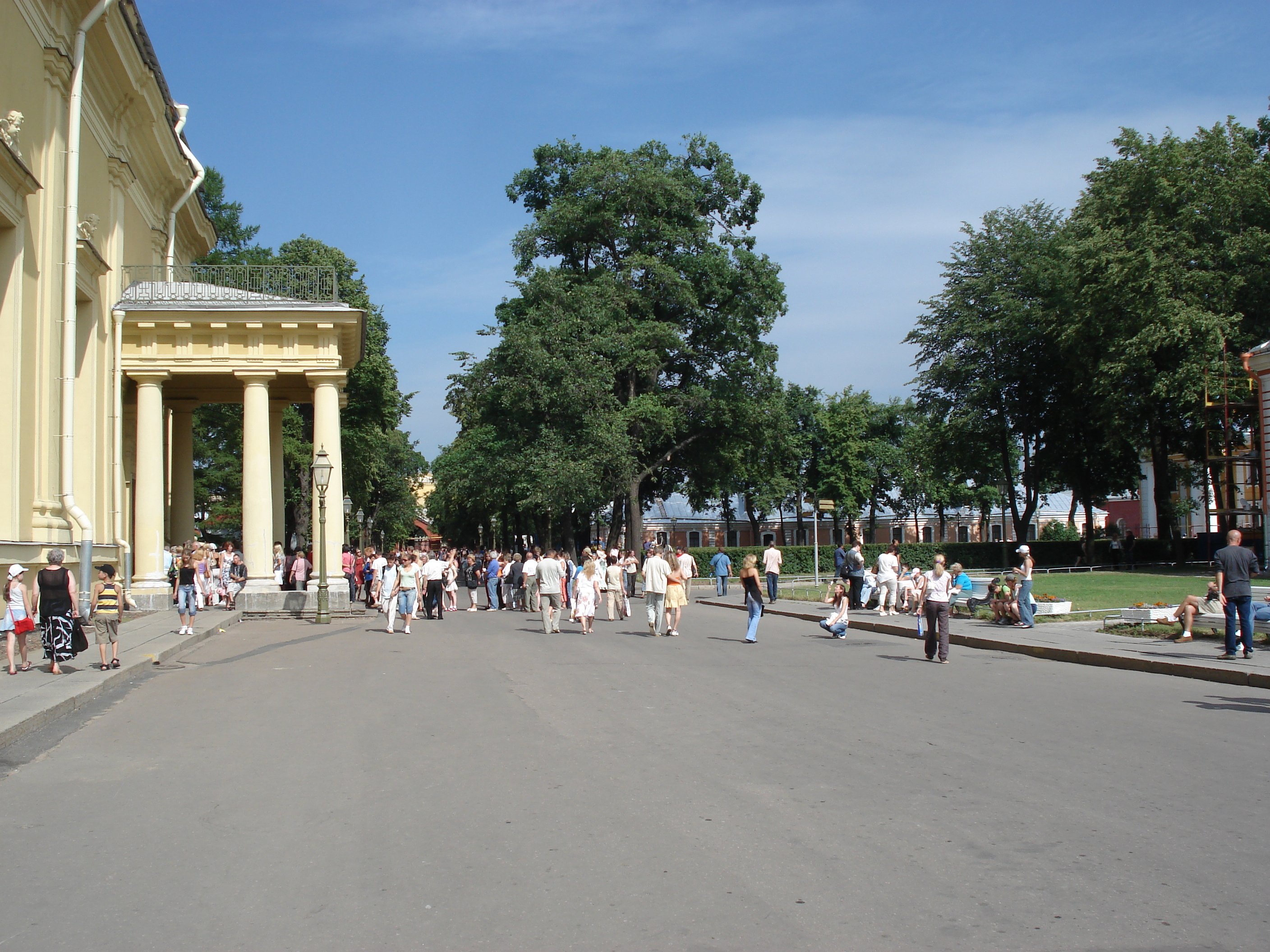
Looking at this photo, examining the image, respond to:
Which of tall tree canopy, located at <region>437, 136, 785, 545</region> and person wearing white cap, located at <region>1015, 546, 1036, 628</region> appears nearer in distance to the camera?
person wearing white cap, located at <region>1015, 546, 1036, 628</region>

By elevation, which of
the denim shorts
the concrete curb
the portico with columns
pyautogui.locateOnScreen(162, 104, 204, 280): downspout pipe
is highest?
pyautogui.locateOnScreen(162, 104, 204, 280): downspout pipe

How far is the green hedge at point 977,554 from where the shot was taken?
5356cm

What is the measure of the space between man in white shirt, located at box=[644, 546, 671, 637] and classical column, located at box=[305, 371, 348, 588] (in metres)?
9.76

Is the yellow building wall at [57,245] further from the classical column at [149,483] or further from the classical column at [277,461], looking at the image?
the classical column at [277,461]

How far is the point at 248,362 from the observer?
90.0ft

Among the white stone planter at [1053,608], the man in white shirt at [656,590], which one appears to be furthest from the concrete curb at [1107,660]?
the man in white shirt at [656,590]

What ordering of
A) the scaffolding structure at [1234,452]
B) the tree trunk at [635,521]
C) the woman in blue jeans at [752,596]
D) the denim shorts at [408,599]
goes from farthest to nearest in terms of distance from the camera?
the tree trunk at [635,521]
the scaffolding structure at [1234,452]
the denim shorts at [408,599]
the woman in blue jeans at [752,596]

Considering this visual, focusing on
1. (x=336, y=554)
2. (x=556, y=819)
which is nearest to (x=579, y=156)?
(x=336, y=554)

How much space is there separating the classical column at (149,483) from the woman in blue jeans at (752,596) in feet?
49.0

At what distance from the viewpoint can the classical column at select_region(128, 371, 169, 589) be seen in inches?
1054

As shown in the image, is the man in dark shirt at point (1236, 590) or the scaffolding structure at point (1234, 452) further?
the scaffolding structure at point (1234, 452)

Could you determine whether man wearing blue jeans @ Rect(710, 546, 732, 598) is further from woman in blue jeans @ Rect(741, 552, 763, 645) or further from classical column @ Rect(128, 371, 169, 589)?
classical column @ Rect(128, 371, 169, 589)

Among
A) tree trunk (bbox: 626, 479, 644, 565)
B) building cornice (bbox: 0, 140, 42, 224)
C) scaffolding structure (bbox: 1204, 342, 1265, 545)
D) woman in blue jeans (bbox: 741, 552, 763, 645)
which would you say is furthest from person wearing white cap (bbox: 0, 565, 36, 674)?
scaffolding structure (bbox: 1204, 342, 1265, 545)

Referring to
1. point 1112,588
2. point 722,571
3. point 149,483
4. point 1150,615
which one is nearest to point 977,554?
point 1112,588
